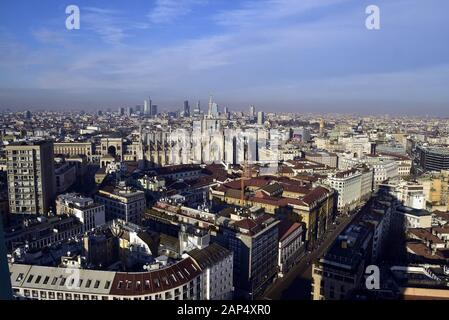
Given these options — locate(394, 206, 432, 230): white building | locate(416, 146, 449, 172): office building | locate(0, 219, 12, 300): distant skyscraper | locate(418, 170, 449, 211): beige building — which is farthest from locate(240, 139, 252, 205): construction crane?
locate(0, 219, 12, 300): distant skyscraper

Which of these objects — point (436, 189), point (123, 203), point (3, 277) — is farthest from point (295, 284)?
point (436, 189)

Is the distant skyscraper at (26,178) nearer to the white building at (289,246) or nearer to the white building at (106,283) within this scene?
the white building at (106,283)

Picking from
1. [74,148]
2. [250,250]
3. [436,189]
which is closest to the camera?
[250,250]

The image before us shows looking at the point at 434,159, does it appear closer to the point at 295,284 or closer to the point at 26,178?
the point at 295,284

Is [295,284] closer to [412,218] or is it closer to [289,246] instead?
[289,246]

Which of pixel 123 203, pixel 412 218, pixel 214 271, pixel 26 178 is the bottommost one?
pixel 412 218

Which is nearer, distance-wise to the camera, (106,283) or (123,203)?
(106,283)

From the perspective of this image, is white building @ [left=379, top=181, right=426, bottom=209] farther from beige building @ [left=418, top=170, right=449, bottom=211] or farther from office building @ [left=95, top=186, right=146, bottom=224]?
office building @ [left=95, top=186, right=146, bottom=224]

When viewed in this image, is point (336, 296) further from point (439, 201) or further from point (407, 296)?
point (439, 201)

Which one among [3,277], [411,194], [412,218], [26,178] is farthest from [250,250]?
[411,194]

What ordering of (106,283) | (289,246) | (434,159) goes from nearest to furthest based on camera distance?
(106,283) < (289,246) < (434,159)

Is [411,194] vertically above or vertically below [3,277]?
below
